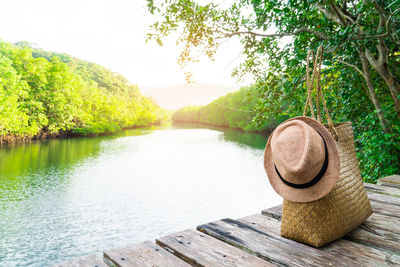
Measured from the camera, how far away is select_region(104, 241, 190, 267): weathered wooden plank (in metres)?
1.41

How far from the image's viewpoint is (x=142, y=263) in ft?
4.61

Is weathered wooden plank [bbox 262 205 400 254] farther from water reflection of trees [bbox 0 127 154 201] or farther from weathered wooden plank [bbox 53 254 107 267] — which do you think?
water reflection of trees [bbox 0 127 154 201]

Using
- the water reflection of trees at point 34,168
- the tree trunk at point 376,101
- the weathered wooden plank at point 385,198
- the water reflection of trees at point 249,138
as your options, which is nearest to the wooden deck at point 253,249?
the weathered wooden plank at point 385,198

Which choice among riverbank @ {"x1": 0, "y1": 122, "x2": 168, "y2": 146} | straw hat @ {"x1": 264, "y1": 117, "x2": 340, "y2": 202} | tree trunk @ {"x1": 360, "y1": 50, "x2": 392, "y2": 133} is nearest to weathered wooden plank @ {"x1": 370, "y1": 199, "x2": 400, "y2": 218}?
straw hat @ {"x1": 264, "y1": 117, "x2": 340, "y2": 202}

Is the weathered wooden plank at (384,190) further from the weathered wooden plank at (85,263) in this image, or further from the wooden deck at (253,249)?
the weathered wooden plank at (85,263)

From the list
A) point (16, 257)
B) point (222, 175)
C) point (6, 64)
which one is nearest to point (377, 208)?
point (16, 257)

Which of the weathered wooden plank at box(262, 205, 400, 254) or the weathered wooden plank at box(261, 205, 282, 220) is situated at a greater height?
A: the weathered wooden plank at box(262, 205, 400, 254)

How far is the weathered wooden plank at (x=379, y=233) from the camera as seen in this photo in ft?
5.32

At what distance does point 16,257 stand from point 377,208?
8.91m

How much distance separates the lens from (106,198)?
12.6m

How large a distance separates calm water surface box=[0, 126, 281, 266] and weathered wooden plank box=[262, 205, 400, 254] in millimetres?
7792

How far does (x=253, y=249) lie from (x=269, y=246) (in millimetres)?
112

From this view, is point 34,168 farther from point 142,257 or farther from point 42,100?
point 142,257

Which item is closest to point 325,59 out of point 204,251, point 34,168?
point 204,251
